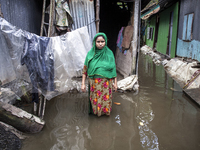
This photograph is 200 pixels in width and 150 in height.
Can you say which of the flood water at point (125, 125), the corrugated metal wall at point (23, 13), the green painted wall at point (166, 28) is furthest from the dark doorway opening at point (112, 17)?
the green painted wall at point (166, 28)

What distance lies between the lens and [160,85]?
18.2 ft

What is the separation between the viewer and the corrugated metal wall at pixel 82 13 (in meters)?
4.32

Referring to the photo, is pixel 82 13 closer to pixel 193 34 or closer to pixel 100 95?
pixel 100 95

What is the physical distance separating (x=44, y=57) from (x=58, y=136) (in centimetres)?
129

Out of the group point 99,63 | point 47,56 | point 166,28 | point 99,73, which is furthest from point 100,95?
point 166,28

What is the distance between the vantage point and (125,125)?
3.17 metres

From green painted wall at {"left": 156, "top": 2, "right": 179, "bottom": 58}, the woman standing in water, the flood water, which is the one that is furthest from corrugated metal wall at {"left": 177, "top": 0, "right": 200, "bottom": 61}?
the woman standing in water

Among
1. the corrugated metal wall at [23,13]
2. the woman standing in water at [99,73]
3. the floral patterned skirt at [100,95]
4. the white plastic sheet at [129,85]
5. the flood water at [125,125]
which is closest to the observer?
the flood water at [125,125]

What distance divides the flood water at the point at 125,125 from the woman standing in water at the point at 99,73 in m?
0.34

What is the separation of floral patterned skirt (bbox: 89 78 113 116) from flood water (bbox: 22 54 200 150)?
0.19 m

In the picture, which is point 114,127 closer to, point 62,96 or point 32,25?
point 62,96

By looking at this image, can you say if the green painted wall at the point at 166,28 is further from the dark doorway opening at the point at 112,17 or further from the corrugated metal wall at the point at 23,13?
the corrugated metal wall at the point at 23,13

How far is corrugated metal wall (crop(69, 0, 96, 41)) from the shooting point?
4320 mm

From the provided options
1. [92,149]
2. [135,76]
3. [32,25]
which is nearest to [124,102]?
[135,76]
